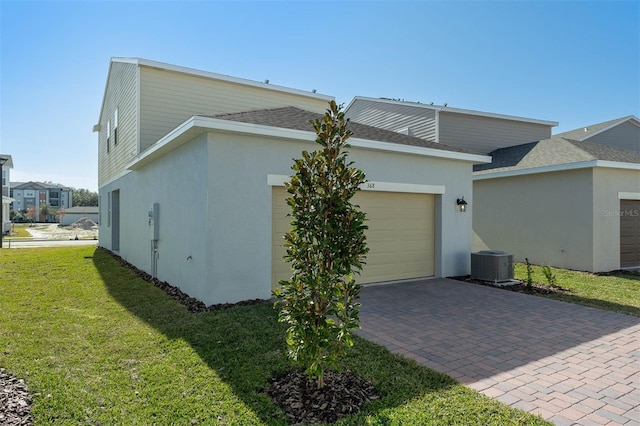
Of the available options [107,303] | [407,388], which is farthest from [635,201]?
[107,303]

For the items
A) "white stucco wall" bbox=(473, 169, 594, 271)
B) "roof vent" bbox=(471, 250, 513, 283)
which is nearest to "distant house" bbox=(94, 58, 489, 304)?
"roof vent" bbox=(471, 250, 513, 283)

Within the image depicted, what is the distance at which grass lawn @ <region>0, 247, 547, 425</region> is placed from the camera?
3025 mm

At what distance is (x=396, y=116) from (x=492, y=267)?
31.6 feet

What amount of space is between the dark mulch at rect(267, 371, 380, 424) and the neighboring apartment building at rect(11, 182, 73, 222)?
88.7m

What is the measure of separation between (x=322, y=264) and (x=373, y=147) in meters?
5.19

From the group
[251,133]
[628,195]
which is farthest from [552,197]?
[251,133]

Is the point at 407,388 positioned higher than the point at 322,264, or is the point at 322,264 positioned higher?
the point at 322,264

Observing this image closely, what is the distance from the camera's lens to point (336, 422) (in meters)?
2.89

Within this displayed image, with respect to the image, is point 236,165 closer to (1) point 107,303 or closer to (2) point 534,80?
(1) point 107,303

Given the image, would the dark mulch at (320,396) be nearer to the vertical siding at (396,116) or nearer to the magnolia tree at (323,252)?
the magnolia tree at (323,252)

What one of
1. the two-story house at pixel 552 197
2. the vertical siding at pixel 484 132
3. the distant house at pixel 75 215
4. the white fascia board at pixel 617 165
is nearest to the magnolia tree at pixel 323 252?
the two-story house at pixel 552 197

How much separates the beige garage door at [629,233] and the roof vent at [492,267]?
488 centimetres

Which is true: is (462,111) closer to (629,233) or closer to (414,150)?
(629,233)

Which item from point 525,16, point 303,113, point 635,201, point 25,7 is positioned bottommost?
point 635,201
